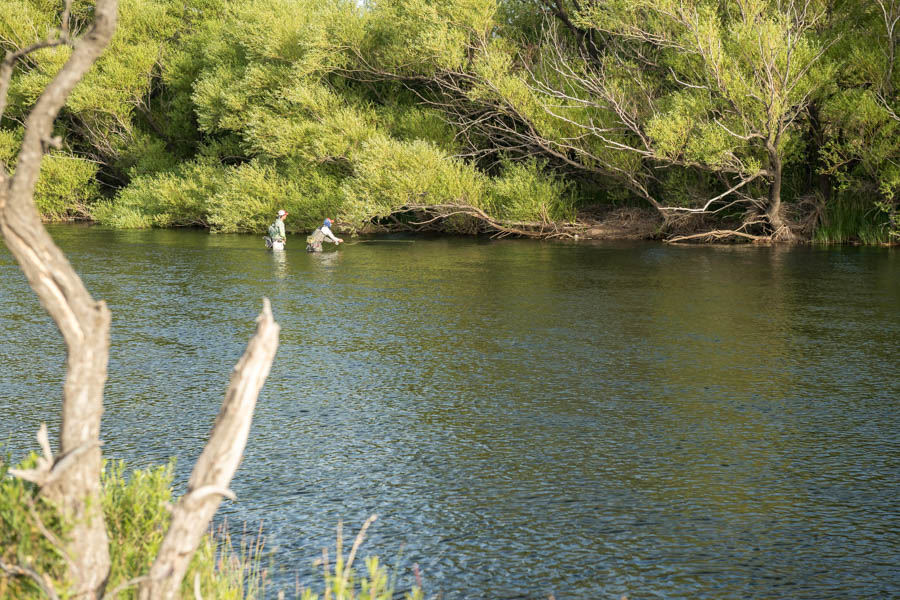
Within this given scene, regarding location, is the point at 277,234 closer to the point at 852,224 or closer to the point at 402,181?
the point at 402,181

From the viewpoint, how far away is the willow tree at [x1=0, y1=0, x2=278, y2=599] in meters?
3.70

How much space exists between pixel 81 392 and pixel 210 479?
1.93 ft

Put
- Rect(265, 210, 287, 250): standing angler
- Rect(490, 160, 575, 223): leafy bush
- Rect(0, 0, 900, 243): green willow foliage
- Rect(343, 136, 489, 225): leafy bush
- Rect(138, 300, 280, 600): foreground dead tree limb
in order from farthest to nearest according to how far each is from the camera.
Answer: Rect(490, 160, 575, 223): leafy bush
Rect(343, 136, 489, 225): leafy bush
Rect(265, 210, 287, 250): standing angler
Rect(0, 0, 900, 243): green willow foliage
Rect(138, 300, 280, 600): foreground dead tree limb

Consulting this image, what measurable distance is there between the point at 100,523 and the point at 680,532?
358cm

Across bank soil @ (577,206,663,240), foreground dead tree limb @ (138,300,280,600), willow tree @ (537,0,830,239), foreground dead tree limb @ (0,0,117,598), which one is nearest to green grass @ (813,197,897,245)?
willow tree @ (537,0,830,239)

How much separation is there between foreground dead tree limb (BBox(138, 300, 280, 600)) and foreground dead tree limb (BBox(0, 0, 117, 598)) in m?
0.35

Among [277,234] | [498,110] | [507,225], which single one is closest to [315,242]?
[277,234]

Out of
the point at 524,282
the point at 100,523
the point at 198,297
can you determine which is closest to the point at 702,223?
the point at 524,282

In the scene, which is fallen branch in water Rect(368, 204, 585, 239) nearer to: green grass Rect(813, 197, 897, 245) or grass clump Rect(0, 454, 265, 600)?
green grass Rect(813, 197, 897, 245)

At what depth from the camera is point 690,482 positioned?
23.5 ft

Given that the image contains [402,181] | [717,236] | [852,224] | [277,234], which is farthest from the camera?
[402,181]

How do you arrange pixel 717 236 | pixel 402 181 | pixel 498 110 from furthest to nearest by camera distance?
1. pixel 498 110
2. pixel 402 181
3. pixel 717 236

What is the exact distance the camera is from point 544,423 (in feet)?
28.8

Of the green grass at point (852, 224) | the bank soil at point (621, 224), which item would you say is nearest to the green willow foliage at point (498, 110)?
the green grass at point (852, 224)
